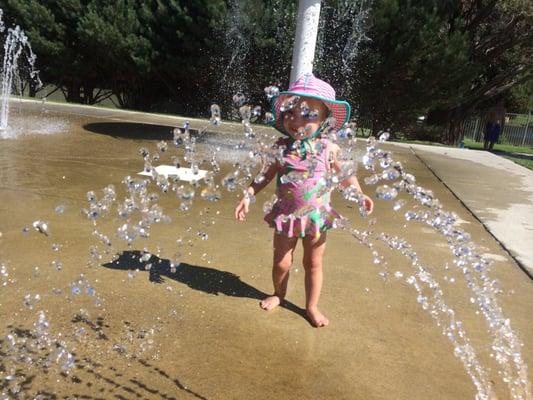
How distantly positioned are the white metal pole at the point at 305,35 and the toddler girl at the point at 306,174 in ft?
12.9

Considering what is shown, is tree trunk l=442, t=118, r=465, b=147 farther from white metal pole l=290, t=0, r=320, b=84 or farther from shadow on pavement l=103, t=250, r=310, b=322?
shadow on pavement l=103, t=250, r=310, b=322

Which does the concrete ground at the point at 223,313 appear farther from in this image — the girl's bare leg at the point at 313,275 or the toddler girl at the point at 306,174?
the toddler girl at the point at 306,174

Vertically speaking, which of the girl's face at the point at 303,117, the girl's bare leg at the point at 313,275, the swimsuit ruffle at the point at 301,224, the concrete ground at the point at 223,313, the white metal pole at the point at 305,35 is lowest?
the concrete ground at the point at 223,313

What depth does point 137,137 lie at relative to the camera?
27.0 feet

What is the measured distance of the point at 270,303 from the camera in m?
2.67

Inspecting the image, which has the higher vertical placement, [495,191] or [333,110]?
[333,110]

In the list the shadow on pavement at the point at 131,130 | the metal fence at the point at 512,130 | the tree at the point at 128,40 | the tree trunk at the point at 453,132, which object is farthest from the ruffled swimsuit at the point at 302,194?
the metal fence at the point at 512,130

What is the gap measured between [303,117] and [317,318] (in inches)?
39.4

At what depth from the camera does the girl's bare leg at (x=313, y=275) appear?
253cm

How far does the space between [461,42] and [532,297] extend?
480 inches

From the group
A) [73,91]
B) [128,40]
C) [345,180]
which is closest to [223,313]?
[345,180]

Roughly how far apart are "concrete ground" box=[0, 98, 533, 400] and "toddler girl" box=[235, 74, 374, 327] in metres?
0.33

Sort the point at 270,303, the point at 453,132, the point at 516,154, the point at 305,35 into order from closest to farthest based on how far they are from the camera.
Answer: the point at 270,303
the point at 305,35
the point at 516,154
the point at 453,132

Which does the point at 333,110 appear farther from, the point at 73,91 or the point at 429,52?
the point at 73,91
